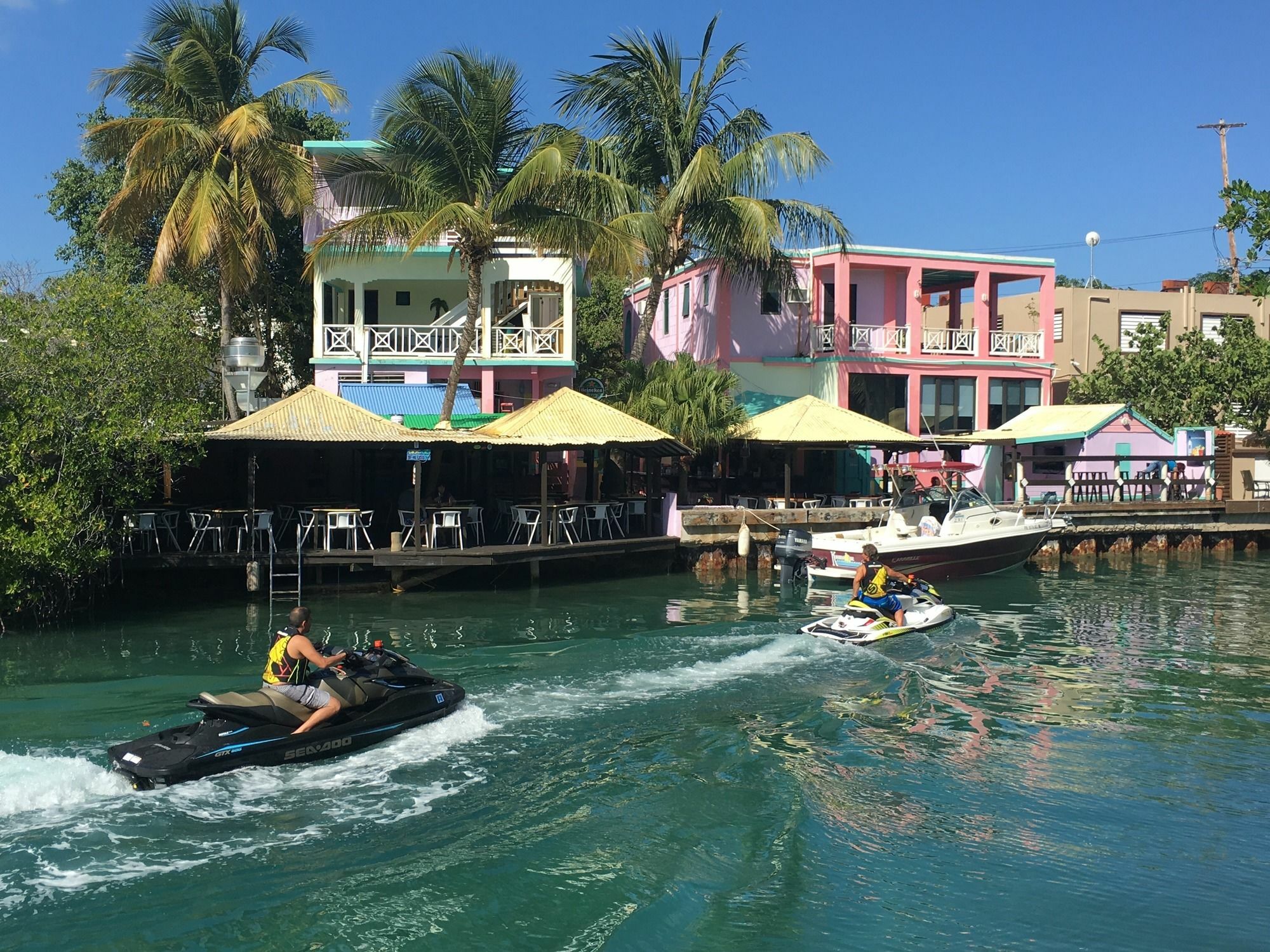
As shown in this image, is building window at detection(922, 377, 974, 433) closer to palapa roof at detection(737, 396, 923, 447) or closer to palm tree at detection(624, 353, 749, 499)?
palapa roof at detection(737, 396, 923, 447)

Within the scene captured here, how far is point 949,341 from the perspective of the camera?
3675cm

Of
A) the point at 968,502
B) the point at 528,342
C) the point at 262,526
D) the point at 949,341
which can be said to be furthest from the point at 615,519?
the point at 949,341

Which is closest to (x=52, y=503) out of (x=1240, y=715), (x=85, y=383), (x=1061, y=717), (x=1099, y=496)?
(x=85, y=383)

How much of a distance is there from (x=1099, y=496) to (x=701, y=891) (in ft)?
94.0

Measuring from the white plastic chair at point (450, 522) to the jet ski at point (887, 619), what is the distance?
789 cm

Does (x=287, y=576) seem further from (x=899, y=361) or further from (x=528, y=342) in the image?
(x=899, y=361)

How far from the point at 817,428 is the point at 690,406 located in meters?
3.40

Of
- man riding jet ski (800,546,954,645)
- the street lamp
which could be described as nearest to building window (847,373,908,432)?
man riding jet ski (800,546,954,645)

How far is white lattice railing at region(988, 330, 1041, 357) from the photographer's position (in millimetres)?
37062

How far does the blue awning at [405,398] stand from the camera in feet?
97.1

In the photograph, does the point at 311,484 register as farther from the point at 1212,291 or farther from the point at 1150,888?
the point at 1212,291

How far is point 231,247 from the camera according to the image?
92.2 ft

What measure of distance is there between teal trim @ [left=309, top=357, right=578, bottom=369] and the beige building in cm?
2280

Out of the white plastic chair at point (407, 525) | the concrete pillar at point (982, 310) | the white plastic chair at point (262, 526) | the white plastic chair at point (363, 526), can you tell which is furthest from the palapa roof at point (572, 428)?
the concrete pillar at point (982, 310)
